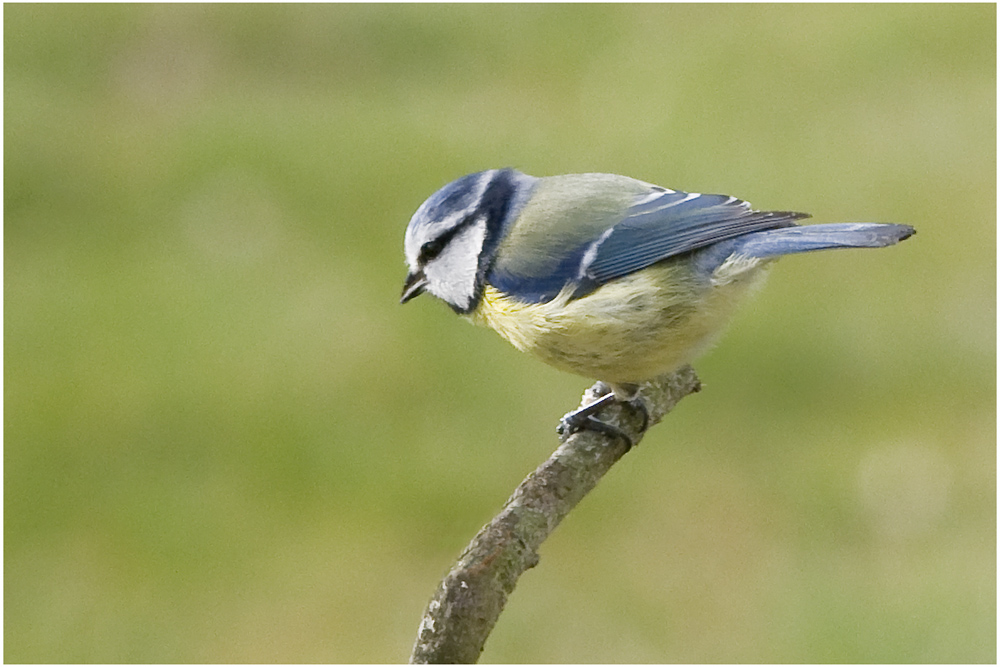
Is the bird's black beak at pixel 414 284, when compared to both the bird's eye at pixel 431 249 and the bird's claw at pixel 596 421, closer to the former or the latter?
the bird's eye at pixel 431 249

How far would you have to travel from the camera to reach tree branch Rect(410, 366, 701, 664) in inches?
30.5

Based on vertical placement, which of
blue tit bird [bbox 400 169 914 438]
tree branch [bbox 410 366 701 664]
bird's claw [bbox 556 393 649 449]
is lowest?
tree branch [bbox 410 366 701 664]

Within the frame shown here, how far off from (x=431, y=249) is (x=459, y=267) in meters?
0.04

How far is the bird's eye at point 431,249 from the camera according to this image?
1.18m

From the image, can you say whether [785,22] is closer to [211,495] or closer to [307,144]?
[307,144]

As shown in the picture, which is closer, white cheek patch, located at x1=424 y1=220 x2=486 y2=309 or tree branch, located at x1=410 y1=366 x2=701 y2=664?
tree branch, located at x1=410 y1=366 x2=701 y2=664

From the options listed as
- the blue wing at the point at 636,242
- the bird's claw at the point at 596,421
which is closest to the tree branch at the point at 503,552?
the bird's claw at the point at 596,421

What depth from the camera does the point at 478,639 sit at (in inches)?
30.6

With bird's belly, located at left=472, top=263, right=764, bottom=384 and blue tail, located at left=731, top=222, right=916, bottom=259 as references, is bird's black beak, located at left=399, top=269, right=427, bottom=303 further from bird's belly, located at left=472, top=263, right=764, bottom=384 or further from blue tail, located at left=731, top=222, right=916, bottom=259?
blue tail, located at left=731, top=222, right=916, bottom=259

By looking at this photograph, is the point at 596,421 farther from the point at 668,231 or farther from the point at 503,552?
the point at 503,552

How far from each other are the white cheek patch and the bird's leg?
18 centimetres

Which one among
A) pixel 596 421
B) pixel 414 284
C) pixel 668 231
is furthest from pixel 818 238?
pixel 414 284

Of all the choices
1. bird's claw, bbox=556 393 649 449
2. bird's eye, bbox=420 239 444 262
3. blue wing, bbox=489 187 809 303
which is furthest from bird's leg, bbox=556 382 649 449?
bird's eye, bbox=420 239 444 262

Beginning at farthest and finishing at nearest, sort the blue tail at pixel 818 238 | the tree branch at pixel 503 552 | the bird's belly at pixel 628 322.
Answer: the bird's belly at pixel 628 322 < the blue tail at pixel 818 238 < the tree branch at pixel 503 552
